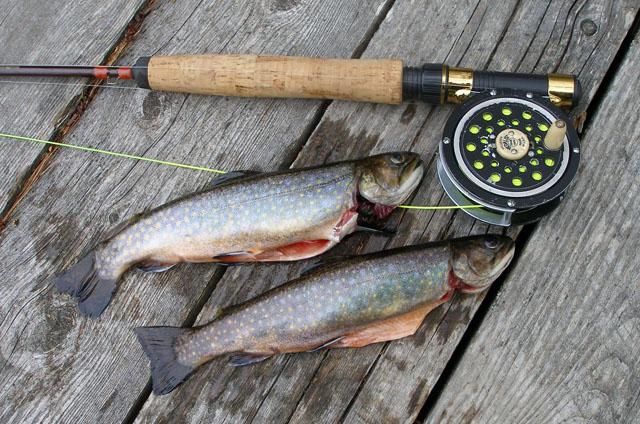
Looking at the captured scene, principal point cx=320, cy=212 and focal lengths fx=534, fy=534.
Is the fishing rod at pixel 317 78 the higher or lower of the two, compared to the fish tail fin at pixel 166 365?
higher

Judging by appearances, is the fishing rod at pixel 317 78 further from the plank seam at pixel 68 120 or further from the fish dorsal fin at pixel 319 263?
the fish dorsal fin at pixel 319 263

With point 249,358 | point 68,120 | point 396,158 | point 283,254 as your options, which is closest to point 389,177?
point 396,158

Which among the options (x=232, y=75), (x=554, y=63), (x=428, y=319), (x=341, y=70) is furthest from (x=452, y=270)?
(x=232, y=75)

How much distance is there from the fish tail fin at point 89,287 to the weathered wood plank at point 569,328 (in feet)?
5.41

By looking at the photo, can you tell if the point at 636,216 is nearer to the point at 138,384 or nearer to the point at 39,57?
the point at 138,384

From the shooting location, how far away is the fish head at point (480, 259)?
2.34 metres

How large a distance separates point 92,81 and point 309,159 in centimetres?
136

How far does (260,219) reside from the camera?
2.51 m

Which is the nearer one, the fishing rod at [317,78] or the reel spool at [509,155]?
the reel spool at [509,155]

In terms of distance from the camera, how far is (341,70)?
8.77 feet

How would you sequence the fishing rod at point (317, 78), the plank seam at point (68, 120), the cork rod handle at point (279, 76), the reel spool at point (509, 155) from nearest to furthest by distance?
the reel spool at point (509, 155) → the fishing rod at point (317, 78) → the cork rod handle at point (279, 76) → the plank seam at point (68, 120)

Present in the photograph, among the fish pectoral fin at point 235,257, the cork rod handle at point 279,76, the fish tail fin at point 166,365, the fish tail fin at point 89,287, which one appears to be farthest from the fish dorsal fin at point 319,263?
the fish tail fin at point 89,287

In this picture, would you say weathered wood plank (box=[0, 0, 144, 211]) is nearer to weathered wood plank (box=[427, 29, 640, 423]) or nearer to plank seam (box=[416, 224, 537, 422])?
plank seam (box=[416, 224, 537, 422])

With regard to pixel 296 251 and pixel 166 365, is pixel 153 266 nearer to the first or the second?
pixel 166 365
